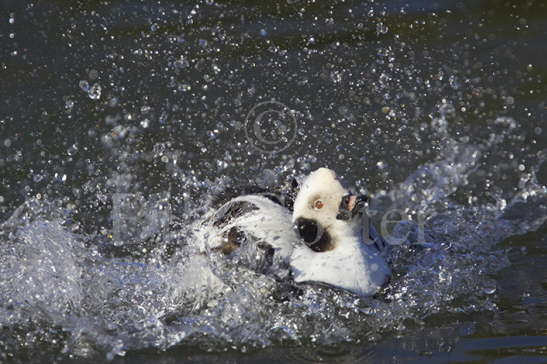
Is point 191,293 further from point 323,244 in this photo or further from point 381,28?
point 381,28

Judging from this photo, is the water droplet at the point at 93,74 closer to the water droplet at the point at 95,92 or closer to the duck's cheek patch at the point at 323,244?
the water droplet at the point at 95,92

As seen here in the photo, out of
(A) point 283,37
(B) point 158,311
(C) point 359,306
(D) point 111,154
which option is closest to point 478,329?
(C) point 359,306

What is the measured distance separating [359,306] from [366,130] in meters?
2.10

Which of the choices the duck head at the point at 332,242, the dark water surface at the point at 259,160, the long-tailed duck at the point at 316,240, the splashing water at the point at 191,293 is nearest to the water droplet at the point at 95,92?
the dark water surface at the point at 259,160

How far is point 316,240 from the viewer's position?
12.2 feet

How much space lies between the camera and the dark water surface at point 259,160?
11.6 feet

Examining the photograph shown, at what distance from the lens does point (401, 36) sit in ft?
20.1

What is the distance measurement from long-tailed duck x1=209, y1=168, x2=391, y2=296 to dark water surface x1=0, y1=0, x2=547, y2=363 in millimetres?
91

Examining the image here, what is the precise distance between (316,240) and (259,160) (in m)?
1.61

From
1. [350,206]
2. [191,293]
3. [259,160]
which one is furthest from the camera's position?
[259,160]

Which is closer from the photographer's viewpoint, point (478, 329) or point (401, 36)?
point (478, 329)

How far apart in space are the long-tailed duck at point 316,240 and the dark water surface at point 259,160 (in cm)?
9

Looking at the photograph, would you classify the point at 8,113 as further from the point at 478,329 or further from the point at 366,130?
the point at 478,329

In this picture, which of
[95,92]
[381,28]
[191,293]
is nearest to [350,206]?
[191,293]
